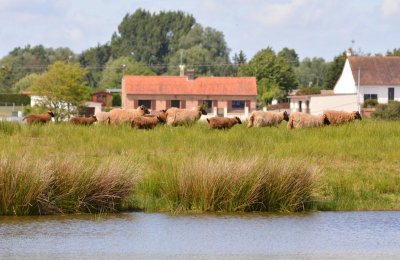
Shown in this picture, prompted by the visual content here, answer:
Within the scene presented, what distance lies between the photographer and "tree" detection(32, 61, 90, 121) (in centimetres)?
8956

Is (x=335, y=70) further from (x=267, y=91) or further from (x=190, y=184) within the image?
(x=190, y=184)

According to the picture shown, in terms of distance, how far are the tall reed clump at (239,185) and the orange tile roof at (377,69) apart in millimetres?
81554

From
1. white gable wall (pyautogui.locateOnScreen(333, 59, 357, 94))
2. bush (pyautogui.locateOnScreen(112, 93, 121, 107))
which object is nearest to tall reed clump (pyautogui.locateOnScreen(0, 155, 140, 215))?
white gable wall (pyautogui.locateOnScreen(333, 59, 357, 94))

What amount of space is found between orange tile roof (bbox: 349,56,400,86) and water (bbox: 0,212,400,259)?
81604 mm

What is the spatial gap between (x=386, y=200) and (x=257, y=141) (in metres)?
8.43

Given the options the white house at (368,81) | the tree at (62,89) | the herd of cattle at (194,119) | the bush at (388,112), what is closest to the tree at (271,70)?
the white house at (368,81)

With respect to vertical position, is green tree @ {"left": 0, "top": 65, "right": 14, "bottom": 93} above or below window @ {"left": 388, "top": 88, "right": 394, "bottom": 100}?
above

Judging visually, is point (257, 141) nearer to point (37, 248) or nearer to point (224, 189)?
point (224, 189)

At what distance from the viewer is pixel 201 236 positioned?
19359mm

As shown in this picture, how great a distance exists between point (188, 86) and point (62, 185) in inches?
3236

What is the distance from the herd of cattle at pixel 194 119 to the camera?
37.0 meters

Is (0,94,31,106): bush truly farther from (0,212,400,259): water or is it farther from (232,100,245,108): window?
(0,212,400,259): water

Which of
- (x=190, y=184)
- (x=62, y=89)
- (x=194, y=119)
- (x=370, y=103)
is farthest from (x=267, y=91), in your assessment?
(x=190, y=184)

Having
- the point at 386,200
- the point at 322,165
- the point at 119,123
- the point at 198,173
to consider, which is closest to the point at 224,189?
the point at 198,173
